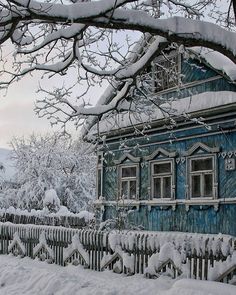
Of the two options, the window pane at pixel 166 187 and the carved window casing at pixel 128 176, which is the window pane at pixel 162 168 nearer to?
the window pane at pixel 166 187

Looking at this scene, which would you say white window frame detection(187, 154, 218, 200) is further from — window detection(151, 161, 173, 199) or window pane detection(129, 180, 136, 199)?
window pane detection(129, 180, 136, 199)

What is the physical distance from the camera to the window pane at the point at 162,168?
1714 centimetres

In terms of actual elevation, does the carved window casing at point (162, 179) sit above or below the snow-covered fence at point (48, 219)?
above

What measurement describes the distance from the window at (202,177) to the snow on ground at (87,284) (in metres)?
5.05

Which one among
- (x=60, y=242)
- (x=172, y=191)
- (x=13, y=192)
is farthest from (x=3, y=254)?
(x=13, y=192)

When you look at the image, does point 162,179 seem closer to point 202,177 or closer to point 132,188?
point 132,188

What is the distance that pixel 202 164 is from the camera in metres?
15.8

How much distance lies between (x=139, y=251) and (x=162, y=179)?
6.34 metres

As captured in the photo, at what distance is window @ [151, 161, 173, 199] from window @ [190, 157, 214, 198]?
1.04 metres

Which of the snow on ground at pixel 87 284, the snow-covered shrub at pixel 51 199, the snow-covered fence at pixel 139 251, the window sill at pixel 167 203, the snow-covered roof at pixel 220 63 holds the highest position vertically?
the snow-covered roof at pixel 220 63

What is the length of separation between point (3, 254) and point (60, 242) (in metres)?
3.84

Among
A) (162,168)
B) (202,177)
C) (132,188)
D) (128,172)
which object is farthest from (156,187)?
(202,177)

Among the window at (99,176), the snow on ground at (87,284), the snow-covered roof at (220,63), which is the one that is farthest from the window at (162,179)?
the snow on ground at (87,284)

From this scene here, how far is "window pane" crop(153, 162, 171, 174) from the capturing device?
17141mm
